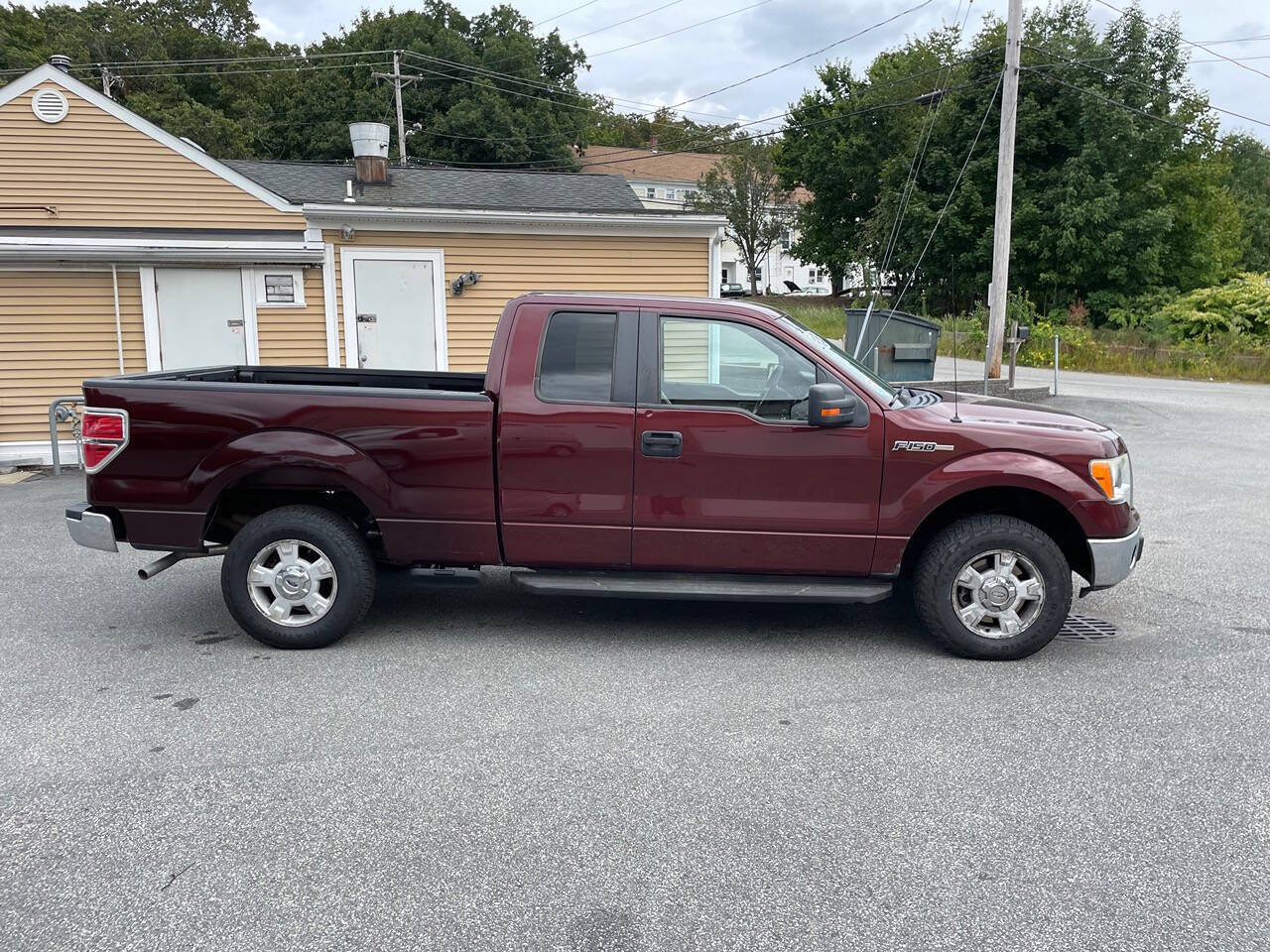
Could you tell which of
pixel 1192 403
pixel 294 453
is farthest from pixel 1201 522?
pixel 1192 403

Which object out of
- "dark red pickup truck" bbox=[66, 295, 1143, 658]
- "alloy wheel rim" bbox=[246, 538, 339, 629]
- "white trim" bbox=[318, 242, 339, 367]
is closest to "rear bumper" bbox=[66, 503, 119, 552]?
"dark red pickup truck" bbox=[66, 295, 1143, 658]

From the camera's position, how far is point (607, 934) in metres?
2.87

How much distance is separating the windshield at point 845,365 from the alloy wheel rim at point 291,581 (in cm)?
279

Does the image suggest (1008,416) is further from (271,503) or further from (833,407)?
(271,503)

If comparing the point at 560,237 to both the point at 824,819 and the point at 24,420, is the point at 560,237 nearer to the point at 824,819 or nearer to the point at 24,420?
the point at 24,420

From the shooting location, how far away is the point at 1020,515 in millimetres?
5359

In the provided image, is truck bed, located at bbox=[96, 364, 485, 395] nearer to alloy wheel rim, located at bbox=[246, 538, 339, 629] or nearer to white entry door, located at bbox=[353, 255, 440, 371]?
alloy wheel rim, located at bbox=[246, 538, 339, 629]

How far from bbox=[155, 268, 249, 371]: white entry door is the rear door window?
325 inches

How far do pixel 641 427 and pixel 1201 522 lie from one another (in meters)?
6.03

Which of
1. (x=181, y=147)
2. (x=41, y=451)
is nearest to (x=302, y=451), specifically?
(x=41, y=451)

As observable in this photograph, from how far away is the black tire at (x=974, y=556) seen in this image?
5.02m

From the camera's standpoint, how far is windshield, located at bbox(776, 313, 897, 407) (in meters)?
5.20

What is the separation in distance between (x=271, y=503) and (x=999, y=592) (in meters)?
4.04

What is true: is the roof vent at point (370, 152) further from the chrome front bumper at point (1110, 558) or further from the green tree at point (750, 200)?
the green tree at point (750, 200)
